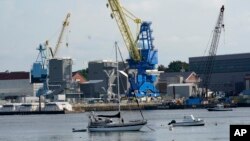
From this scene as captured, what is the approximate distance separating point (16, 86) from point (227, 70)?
176 ft

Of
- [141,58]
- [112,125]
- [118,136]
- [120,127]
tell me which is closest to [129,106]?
[141,58]

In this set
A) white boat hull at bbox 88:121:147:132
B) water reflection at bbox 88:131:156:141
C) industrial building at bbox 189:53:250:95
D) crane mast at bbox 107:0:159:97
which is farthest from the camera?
industrial building at bbox 189:53:250:95

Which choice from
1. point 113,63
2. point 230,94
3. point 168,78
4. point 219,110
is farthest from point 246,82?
point 219,110

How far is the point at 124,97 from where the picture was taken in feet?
474

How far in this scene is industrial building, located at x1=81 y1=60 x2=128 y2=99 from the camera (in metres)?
155

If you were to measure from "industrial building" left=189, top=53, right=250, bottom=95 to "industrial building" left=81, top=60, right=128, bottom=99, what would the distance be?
1091 inches

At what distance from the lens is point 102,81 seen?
518 feet

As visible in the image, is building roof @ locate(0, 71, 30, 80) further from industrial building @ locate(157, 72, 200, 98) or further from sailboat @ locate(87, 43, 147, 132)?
sailboat @ locate(87, 43, 147, 132)

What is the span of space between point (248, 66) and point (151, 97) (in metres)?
38.3

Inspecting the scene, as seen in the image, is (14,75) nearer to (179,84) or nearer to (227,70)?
(179,84)

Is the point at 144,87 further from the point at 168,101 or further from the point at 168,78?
the point at 168,78

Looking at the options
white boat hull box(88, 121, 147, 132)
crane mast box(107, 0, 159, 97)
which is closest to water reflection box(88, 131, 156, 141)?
white boat hull box(88, 121, 147, 132)

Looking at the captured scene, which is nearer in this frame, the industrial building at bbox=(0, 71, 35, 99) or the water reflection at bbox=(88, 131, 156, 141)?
the water reflection at bbox=(88, 131, 156, 141)

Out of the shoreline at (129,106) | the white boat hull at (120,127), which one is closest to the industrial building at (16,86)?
the shoreline at (129,106)
